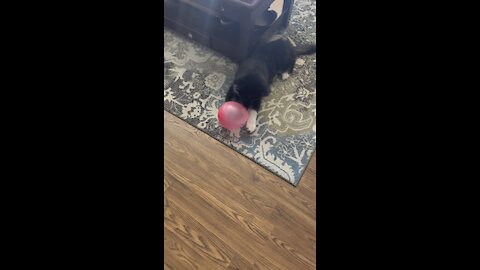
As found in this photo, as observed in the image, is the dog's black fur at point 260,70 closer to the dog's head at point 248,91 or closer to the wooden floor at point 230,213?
the dog's head at point 248,91

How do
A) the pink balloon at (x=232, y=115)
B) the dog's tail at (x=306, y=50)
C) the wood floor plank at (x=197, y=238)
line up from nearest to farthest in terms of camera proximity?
the wood floor plank at (x=197, y=238) < the pink balloon at (x=232, y=115) < the dog's tail at (x=306, y=50)

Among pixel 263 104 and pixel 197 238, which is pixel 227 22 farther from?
pixel 197 238

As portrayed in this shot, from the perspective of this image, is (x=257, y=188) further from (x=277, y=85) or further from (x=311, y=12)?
(x=311, y=12)

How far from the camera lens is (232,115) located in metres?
1.36

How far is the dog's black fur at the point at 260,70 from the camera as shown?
1421 mm

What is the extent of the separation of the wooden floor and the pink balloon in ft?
0.34

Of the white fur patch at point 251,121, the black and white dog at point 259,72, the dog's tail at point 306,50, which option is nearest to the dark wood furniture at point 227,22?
the black and white dog at point 259,72

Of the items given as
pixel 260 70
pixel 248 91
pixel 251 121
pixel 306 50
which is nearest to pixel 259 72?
pixel 260 70

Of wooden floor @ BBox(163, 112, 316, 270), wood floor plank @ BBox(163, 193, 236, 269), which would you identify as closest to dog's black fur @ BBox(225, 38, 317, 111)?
wooden floor @ BBox(163, 112, 316, 270)

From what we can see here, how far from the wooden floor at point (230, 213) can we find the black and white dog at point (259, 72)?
23 centimetres

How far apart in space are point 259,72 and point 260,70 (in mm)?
15

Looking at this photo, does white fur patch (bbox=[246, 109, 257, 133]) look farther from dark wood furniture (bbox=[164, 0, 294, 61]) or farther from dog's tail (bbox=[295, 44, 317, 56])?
dog's tail (bbox=[295, 44, 317, 56])

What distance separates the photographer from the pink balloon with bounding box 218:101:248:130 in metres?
1.35
